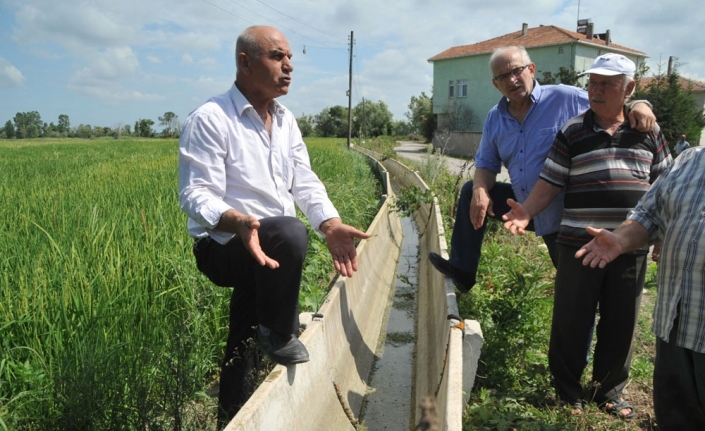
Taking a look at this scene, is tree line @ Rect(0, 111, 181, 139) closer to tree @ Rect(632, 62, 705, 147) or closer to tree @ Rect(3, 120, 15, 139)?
tree @ Rect(3, 120, 15, 139)

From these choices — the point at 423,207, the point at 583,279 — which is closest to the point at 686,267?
the point at 583,279

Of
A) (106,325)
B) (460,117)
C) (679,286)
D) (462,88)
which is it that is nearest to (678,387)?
(679,286)

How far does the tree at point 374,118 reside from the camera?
72.6 m

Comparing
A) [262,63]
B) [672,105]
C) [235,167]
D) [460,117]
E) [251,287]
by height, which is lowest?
[251,287]

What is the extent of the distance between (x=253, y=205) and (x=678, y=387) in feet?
6.43

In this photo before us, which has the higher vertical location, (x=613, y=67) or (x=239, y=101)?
(x=613, y=67)

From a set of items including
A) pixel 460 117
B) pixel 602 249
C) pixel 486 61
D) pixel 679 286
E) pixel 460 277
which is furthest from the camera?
pixel 460 117

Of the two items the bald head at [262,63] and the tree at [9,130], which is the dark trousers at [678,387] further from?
the tree at [9,130]

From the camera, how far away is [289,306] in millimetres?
2664

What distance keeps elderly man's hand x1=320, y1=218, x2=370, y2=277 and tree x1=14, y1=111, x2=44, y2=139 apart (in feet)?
264

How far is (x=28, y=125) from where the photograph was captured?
83312 millimetres

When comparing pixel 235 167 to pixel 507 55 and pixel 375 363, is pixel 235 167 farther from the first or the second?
pixel 375 363

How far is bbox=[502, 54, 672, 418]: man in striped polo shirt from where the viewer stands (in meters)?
3.02

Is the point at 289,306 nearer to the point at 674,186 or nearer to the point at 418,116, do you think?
the point at 674,186
